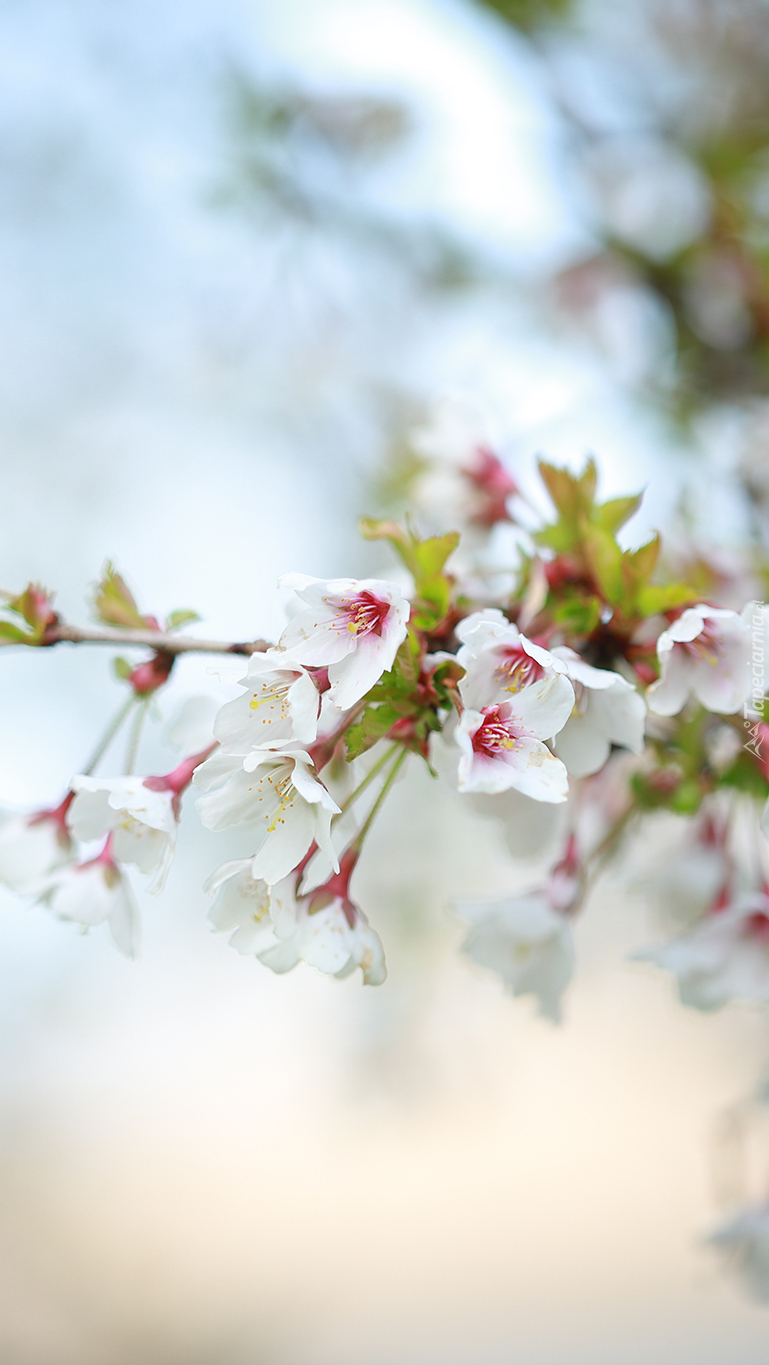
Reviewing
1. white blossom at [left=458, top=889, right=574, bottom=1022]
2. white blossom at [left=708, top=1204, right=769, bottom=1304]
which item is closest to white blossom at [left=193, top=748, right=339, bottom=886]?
white blossom at [left=458, top=889, right=574, bottom=1022]

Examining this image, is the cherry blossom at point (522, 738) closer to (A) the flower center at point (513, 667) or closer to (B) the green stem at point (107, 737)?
(A) the flower center at point (513, 667)

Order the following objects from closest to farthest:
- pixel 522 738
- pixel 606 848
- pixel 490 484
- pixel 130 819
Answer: pixel 522 738
pixel 130 819
pixel 606 848
pixel 490 484

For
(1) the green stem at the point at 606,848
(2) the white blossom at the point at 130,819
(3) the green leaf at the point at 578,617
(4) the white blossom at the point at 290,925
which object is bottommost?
(1) the green stem at the point at 606,848

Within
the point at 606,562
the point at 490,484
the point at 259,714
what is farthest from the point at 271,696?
the point at 490,484

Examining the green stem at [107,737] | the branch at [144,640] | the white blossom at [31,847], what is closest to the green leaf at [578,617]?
the branch at [144,640]

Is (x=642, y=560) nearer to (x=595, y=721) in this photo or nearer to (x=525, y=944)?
(x=595, y=721)

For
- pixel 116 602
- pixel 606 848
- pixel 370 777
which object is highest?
pixel 116 602

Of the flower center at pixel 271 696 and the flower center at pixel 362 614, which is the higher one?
the flower center at pixel 362 614
